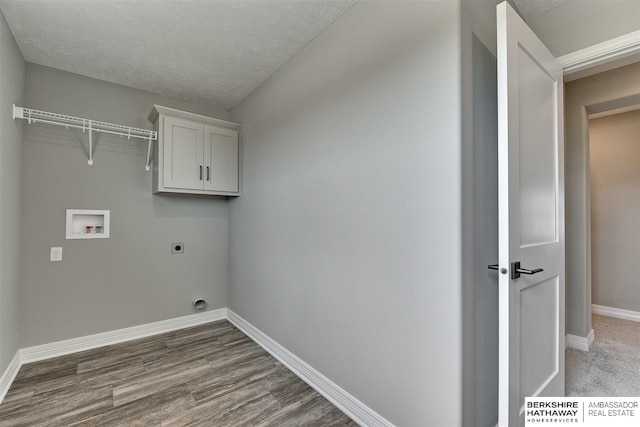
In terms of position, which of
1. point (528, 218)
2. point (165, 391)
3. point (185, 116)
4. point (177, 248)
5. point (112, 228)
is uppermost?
point (185, 116)

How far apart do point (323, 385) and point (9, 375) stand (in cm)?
230

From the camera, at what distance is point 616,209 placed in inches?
143

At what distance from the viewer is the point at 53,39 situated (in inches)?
85.2

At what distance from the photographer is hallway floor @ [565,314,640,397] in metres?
2.06

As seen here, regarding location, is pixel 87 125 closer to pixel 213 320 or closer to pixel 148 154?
pixel 148 154

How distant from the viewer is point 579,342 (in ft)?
8.93

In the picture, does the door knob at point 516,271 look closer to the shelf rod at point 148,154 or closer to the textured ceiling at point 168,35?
the textured ceiling at point 168,35

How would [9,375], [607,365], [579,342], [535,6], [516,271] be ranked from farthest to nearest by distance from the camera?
[579,342]
[607,365]
[9,375]
[535,6]
[516,271]

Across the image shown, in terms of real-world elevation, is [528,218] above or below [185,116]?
below

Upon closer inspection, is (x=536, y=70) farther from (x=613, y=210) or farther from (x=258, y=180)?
(x=613, y=210)

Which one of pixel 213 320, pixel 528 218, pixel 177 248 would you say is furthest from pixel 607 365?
pixel 177 248

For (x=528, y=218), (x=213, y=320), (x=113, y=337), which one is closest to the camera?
(x=528, y=218)

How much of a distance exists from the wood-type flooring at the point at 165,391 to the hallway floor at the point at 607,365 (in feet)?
5.84

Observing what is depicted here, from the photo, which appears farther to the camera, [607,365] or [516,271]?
[607,365]
